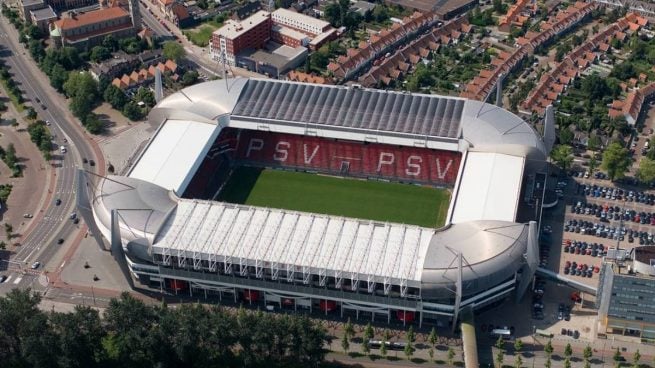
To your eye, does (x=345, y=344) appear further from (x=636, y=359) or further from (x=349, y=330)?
(x=636, y=359)

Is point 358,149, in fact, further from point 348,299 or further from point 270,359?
point 270,359

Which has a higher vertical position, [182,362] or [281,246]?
[281,246]

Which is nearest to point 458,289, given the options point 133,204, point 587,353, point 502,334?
point 502,334

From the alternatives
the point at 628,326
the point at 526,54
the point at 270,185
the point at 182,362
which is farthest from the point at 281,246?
the point at 526,54

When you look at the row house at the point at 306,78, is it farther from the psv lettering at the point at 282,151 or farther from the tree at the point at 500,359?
the tree at the point at 500,359

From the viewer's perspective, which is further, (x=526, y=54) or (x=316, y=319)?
(x=526, y=54)

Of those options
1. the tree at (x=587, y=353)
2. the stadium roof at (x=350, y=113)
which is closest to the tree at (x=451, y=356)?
the tree at (x=587, y=353)
